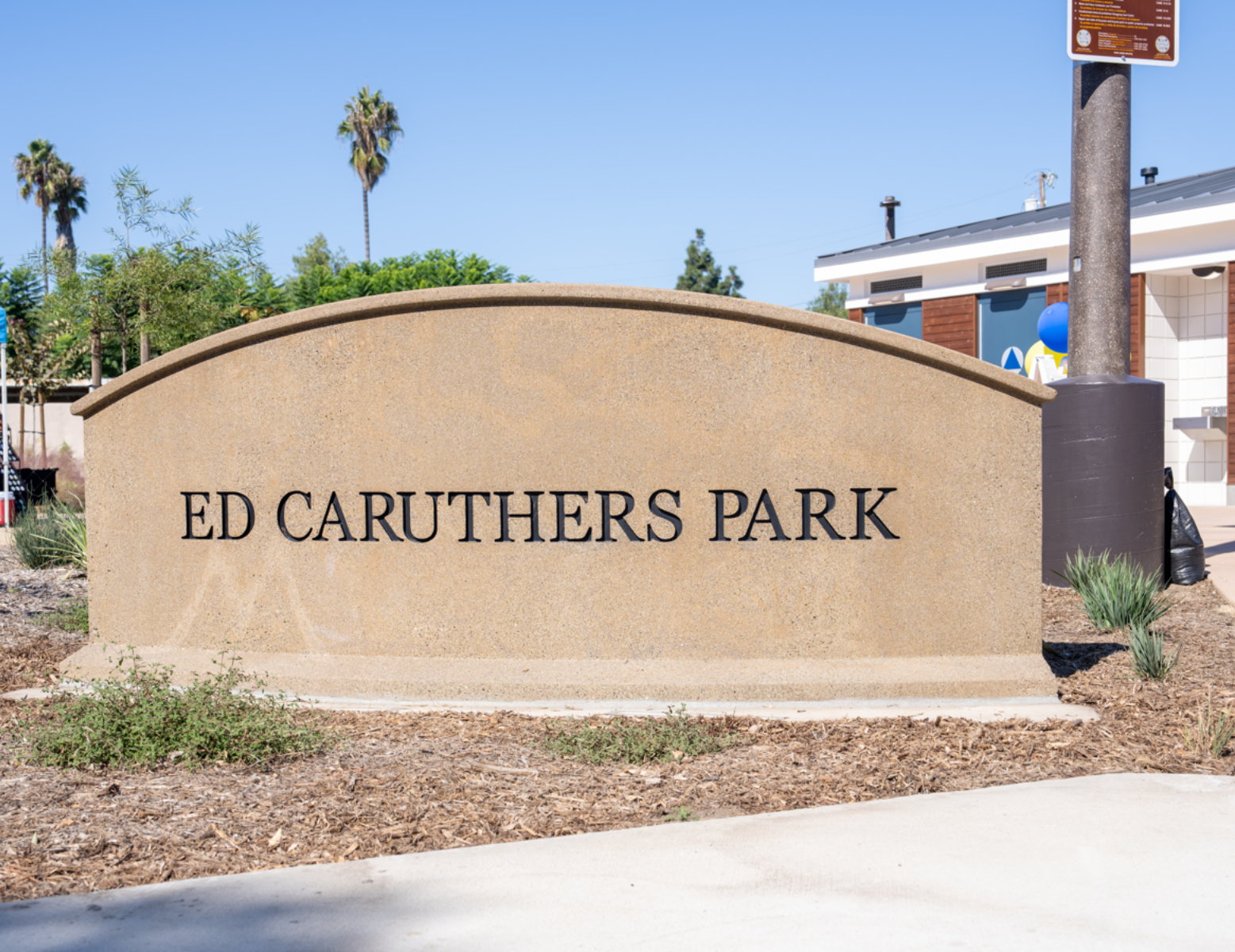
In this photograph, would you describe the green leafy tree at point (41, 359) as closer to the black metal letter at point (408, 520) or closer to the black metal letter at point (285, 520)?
the black metal letter at point (285, 520)

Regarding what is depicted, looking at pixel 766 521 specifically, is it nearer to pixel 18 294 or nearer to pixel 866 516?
pixel 866 516

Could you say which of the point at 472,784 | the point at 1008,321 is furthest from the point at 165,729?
the point at 1008,321

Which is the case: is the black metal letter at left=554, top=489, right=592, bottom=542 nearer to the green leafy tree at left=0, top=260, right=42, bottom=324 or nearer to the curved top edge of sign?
the curved top edge of sign

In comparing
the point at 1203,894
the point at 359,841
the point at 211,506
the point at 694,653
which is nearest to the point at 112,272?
the point at 211,506

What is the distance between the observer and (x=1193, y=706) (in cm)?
597

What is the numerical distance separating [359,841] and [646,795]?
1.14 meters

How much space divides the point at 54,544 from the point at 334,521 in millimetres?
6557

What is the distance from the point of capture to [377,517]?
6.42m

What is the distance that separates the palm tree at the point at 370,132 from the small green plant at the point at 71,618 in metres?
61.3

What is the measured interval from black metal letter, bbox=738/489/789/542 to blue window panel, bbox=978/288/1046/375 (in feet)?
58.3

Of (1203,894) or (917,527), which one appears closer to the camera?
(1203,894)

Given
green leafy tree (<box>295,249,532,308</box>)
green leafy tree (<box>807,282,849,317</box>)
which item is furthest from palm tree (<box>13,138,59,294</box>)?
green leafy tree (<box>807,282,849,317</box>)

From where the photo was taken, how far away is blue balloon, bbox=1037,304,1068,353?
19953mm

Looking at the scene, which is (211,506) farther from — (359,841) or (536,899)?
(536,899)
